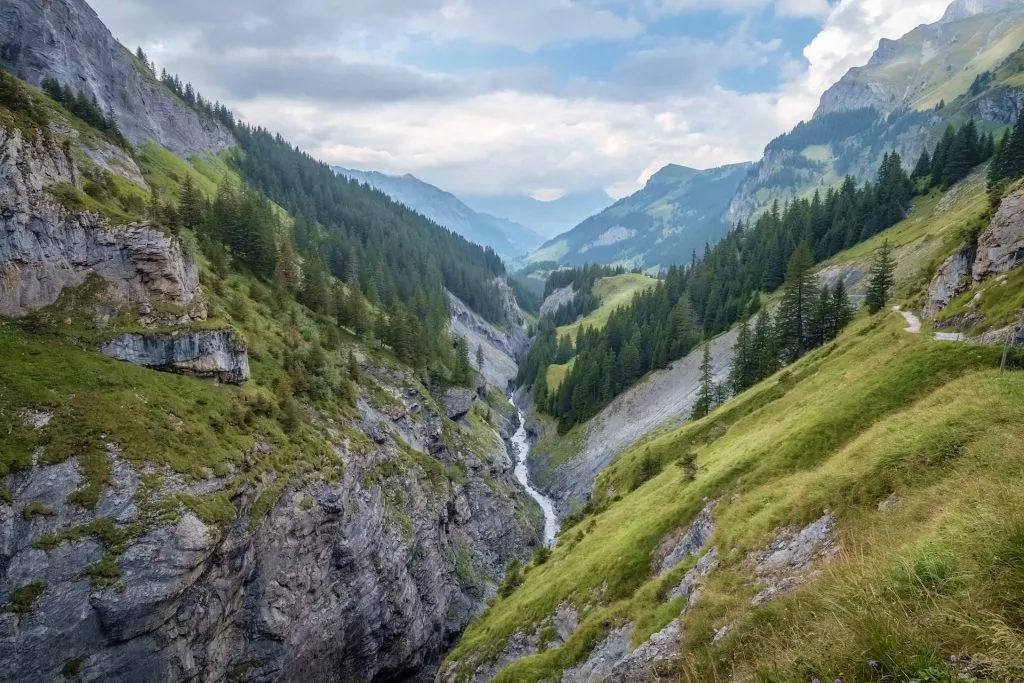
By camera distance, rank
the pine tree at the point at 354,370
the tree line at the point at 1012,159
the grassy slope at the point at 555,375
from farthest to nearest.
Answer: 1. the grassy slope at the point at 555,375
2. the tree line at the point at 1012,159
3. the pine tree at the point at 354,370

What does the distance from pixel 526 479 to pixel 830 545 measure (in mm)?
90092

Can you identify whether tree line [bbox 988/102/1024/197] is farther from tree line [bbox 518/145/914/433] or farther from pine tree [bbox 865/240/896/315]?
pine tree [bbox 865/240/896/315]

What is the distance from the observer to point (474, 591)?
199 ft

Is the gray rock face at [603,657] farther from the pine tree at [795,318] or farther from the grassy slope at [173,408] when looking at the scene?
the pine tree at [795,318]

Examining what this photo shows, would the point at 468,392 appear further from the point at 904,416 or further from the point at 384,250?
the point at 384,250

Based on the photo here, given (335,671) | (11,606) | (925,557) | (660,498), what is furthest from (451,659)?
(925,557)

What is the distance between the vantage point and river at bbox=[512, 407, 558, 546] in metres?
81.8

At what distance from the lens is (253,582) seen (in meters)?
39.7

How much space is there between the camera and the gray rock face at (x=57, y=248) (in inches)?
1469

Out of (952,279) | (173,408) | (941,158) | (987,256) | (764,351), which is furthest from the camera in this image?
(941,158)

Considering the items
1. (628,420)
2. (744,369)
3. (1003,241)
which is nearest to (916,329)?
(1003,241)

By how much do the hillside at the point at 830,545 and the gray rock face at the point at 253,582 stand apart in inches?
488

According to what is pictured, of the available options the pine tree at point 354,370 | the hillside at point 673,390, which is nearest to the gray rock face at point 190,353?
the pine tree at point 354,370

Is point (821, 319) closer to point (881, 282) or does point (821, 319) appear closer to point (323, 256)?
point (881, 282)
